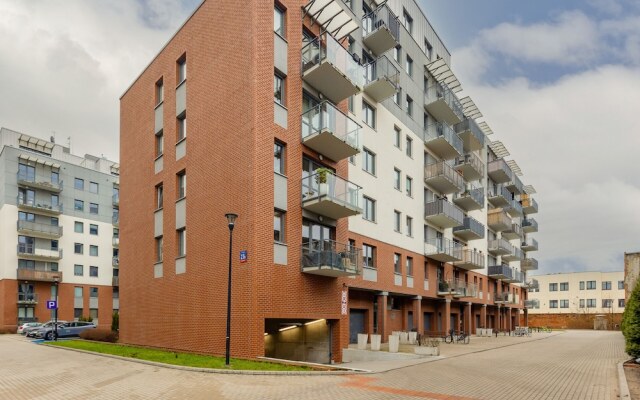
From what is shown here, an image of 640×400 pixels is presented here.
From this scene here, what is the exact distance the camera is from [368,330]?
2770 centimetres

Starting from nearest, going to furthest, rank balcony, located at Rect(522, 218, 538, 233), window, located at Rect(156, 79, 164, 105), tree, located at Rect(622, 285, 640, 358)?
tree, located at Rect(622, 285, 640, 358), window, located at Rect(156, 79, 164, 105), balcony, located at Rect(522, 218, 538, 233)

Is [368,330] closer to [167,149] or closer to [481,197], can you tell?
[167,149]

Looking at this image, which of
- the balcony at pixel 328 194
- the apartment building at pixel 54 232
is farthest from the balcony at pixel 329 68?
the apartment building at pixel 54 232

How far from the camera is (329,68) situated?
66.3 feet

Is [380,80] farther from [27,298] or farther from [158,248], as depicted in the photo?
[27,298]

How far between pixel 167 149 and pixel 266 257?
9592 millimetres

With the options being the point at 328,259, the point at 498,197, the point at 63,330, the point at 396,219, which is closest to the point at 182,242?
the point at 328,259

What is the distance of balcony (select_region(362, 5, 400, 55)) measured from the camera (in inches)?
1056

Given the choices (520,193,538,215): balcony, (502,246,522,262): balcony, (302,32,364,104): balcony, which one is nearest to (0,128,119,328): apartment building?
(302,32,364,104): balcony

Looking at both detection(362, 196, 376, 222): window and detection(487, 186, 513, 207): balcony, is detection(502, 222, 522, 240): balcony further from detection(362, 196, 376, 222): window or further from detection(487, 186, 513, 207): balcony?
detection(362, 196, 376, 222): window

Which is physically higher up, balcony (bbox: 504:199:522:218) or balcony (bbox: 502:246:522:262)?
balcony (bbox: 504:199:522:218)

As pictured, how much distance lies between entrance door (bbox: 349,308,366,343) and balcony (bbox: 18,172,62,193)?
131ft

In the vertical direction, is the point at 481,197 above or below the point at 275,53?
below

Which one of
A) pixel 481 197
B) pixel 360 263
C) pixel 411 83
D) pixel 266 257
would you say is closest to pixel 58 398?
pixel 266 257
